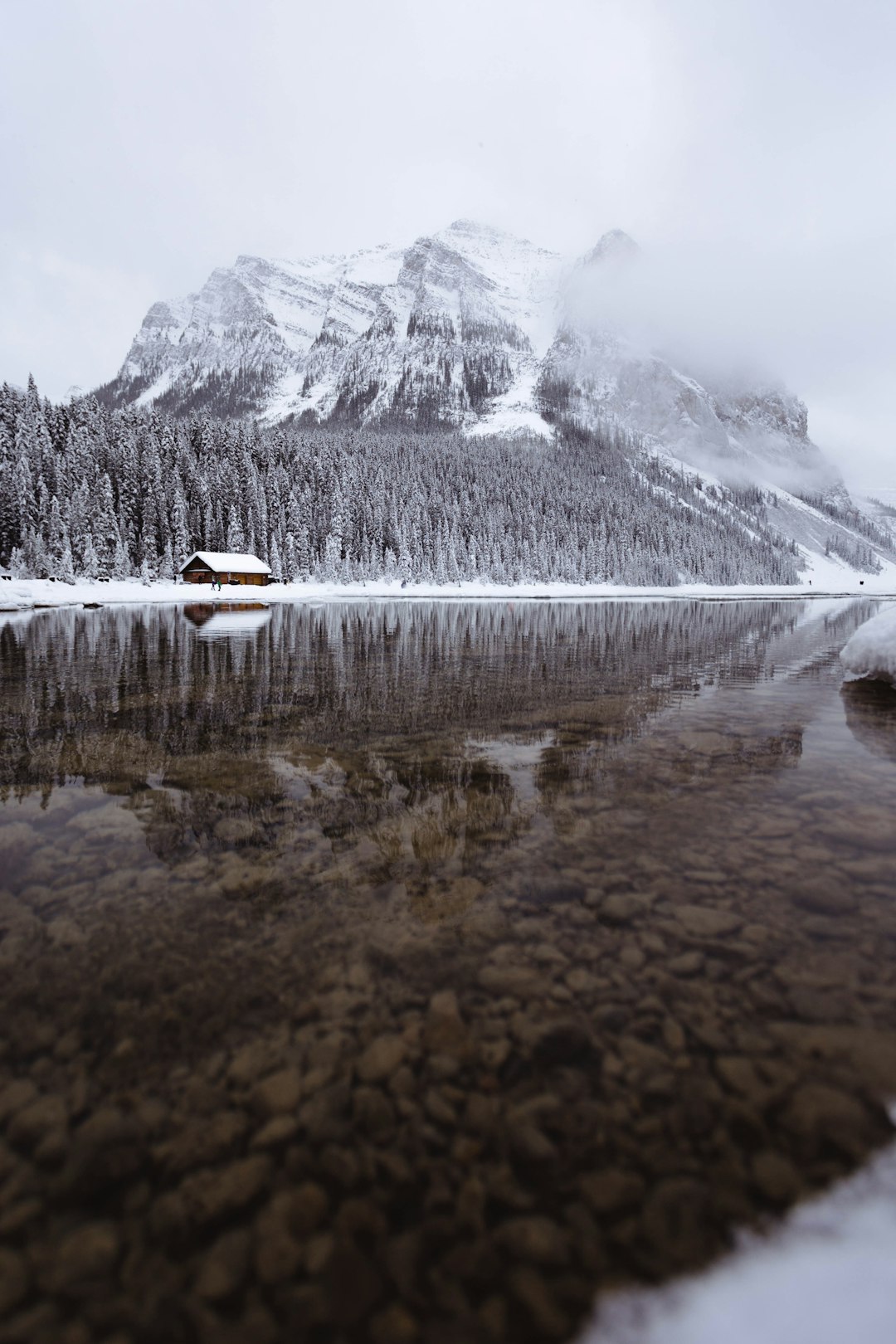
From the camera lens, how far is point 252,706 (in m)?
13.2

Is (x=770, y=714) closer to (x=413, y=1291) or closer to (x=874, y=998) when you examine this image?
(x=874, y=998)

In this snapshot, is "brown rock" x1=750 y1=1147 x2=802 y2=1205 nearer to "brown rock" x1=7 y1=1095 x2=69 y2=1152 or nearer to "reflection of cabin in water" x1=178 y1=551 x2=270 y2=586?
"brown rock" x1=7 y1=1095 x2=69 y2=1152

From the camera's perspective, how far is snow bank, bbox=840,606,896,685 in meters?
15.8

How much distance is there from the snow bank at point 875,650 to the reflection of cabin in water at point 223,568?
7002cm

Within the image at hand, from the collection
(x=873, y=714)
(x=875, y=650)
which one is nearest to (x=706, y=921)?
(x=873, y=714)

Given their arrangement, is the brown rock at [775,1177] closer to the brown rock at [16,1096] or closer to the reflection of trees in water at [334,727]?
the reflection of trees in water at [334,727]

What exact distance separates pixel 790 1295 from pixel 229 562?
79741mm

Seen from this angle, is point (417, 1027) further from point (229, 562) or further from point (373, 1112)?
point (229, 562)

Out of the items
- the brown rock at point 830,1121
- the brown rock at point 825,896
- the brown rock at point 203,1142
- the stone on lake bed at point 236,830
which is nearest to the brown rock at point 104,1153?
the brown rock at point 203,1142

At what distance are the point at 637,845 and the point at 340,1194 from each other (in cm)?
432

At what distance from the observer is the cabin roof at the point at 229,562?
7356cm

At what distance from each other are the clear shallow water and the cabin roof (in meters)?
69.7

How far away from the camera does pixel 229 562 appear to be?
74875 millimetres

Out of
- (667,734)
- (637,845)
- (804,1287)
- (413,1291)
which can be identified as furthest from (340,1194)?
(667,734)
